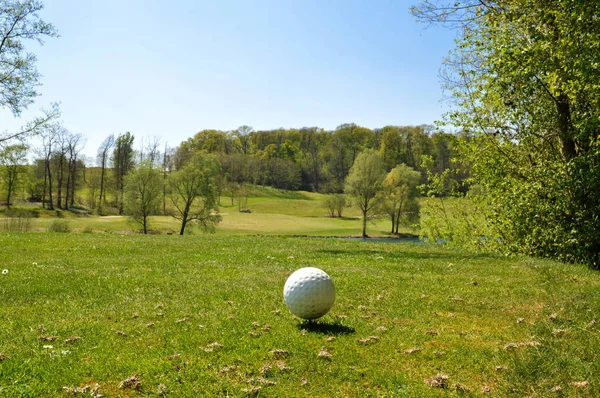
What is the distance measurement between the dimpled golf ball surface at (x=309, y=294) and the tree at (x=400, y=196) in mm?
68100

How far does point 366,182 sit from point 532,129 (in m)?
54.8

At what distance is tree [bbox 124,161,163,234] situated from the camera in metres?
59.3

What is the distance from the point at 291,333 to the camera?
7.61m

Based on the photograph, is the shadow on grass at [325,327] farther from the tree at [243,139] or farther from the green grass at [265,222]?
the tree at [243,139]

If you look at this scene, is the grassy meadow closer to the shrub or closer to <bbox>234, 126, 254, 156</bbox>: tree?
the shrub

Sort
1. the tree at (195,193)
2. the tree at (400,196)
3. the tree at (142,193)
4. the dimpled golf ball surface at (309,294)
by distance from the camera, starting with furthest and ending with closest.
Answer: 1. the tree at (400,196)
2. the tree at (195,193)
3. the tree at (142,193)
4. the dimpled golf ball surface at (309,294)

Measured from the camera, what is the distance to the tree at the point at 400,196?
75.9 m

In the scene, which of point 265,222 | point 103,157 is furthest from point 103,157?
point 265,222

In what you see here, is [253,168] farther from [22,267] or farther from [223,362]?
[223,362]

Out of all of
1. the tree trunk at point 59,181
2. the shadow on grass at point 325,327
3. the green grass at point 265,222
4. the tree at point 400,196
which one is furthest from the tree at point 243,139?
the shadow on grass at point 325,327

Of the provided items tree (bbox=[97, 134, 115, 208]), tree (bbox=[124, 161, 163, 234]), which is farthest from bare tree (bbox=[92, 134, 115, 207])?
tree (bbox=[124, 161, 163, 234])

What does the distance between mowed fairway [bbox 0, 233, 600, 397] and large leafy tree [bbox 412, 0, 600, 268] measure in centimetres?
344

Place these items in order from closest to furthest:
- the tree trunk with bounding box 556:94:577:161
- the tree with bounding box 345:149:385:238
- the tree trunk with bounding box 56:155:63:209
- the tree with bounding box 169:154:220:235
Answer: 1. the tree trunk with bounding box 556:94:577:161
2. the tree with bounding box 169:154:220:235
3. the tree with bounding box 345:149:385:238
4. the tree trunk with bounding box 56:155:63:209

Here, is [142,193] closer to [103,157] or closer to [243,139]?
[103,157]
